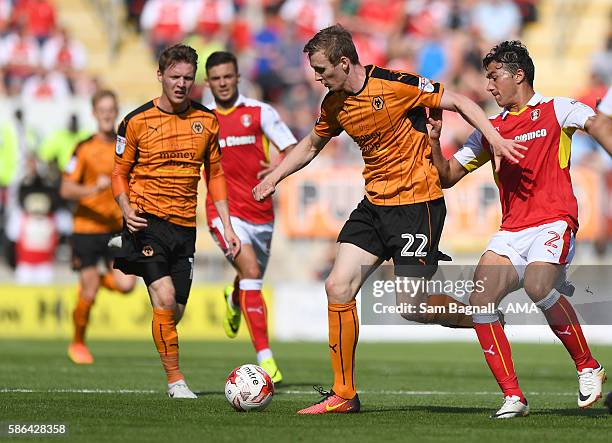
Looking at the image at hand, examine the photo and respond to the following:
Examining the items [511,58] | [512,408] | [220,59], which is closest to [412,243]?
[512,408]

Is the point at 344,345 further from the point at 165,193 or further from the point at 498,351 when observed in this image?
the point at 165,193

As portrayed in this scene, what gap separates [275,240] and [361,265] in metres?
12.1

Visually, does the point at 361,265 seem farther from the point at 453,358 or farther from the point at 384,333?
the point at 384,333

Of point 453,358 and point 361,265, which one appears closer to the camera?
point 361,265

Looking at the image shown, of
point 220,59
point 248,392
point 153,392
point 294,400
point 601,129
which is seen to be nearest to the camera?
point 601,129

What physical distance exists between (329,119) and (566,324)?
2.11m

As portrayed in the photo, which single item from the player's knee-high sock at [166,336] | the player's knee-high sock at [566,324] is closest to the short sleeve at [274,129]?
the player's knee-high sock at [166,336]

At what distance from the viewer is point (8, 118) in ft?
67.9

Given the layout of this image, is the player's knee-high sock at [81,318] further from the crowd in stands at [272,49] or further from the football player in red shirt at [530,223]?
the crowd in stands at [272,49]

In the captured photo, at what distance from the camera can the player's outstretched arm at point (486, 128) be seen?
7777mm

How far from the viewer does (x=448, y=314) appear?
865 centimetres

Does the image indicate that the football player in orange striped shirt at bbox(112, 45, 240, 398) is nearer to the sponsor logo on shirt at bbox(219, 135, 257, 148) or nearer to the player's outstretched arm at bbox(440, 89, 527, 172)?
the sponsor logo on shirt at bbox(219, 135, 257, 148)

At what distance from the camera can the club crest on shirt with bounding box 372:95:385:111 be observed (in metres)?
8.45

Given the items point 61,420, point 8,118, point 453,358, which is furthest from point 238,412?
point 8,118
